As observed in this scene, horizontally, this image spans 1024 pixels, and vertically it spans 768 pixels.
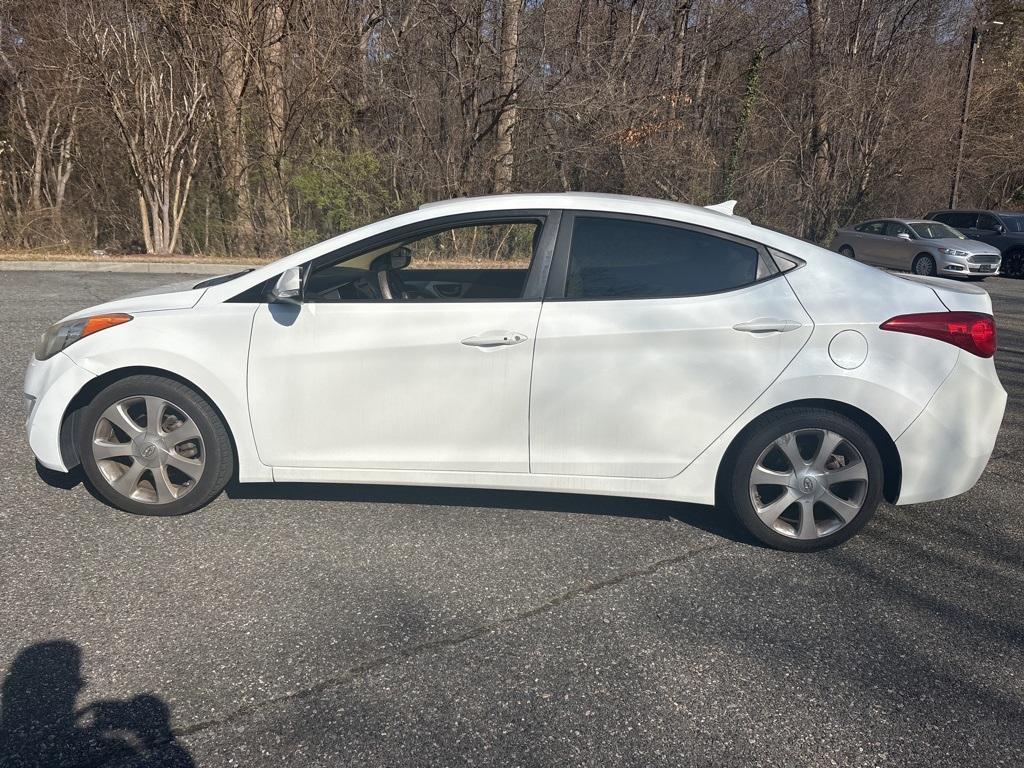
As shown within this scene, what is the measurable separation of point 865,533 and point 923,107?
25.3 meters

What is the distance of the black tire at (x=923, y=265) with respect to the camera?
19531mm

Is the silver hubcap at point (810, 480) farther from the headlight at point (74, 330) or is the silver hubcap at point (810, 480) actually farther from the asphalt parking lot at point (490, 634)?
the headlight at point (74, 330)

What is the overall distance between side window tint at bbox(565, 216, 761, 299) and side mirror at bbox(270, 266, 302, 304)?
126cm

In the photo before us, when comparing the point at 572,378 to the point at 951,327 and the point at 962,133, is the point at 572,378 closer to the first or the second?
the point at 951,327

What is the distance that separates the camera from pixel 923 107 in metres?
25.3

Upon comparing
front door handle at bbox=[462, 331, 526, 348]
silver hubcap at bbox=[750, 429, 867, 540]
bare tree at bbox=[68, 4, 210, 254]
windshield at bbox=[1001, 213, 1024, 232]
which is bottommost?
silver hubcap at bbox=[750, 429, 867, 540]

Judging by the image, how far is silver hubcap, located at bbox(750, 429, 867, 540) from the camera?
3852mm

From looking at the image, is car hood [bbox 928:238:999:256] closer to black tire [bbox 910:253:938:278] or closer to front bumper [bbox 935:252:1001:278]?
front bumper [bbox 935:252:1001:278]

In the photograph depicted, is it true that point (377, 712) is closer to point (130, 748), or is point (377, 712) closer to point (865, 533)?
point (130, 748)

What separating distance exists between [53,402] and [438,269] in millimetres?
2020

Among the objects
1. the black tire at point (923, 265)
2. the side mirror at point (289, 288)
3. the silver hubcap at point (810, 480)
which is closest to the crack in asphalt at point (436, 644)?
the silver hubcap at point (810, 480)

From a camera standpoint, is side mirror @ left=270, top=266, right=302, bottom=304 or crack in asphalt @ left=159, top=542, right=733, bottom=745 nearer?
crack in asphalt @ left=159, top=542, right=733, bottom=745


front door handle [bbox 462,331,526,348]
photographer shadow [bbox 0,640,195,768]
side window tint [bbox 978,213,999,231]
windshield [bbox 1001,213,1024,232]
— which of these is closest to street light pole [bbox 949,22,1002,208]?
side window tint [bbox 978,213,999,231]

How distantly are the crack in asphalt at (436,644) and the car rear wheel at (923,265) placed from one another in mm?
18088
